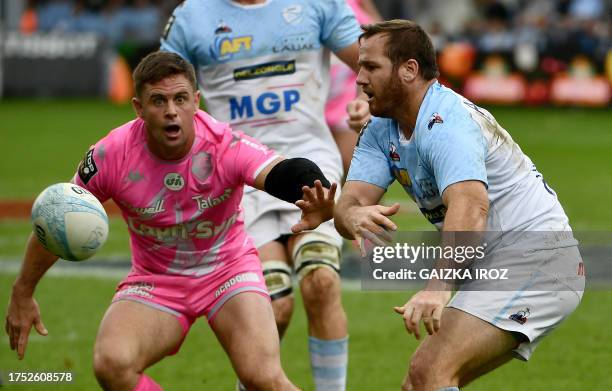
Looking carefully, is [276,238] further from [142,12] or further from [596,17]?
[142,12]

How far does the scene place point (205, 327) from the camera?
10406 millimetres

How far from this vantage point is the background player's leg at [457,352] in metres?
5.73

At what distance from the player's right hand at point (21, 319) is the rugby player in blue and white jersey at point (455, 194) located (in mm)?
1760

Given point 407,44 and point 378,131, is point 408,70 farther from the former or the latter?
point 378,131

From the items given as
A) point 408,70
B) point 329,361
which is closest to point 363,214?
point 408,70

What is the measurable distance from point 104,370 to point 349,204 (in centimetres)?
145

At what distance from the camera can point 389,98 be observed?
604cm

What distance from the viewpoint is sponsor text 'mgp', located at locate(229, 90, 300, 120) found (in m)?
Result: 7.80

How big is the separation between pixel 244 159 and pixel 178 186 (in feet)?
1.26

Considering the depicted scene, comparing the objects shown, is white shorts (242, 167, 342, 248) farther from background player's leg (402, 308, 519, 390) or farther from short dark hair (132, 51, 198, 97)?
background player's leg (402, 308, 519, 390)

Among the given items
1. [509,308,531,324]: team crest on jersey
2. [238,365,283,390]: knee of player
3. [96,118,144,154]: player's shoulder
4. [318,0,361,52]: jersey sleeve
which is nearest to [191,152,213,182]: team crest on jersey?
[96,118,144,154]: player's shoulder

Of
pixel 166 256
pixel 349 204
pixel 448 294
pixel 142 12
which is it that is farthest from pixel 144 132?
pixel 142 12

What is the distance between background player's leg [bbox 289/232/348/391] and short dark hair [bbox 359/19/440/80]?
5.48ft

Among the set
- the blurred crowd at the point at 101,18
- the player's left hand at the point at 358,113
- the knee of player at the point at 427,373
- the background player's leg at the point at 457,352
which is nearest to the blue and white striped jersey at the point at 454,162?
the background player's leg at the point at 457,352
